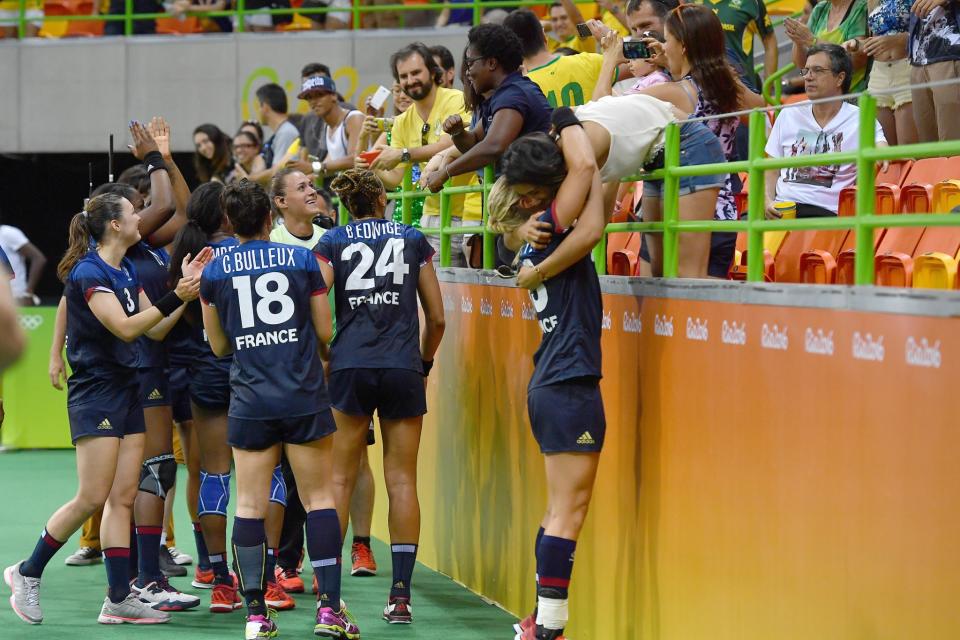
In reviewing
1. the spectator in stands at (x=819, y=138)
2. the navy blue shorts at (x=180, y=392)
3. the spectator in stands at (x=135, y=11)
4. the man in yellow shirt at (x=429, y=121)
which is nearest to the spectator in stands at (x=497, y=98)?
the spectator in stands at (x=819, y=138)

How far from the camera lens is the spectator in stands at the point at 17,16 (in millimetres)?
19156

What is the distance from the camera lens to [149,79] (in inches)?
734

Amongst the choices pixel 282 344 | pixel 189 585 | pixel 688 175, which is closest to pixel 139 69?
pixel 189 585

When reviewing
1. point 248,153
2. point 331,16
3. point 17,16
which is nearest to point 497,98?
point 248,153

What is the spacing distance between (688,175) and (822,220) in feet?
3.09

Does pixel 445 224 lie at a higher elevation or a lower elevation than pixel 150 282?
higher

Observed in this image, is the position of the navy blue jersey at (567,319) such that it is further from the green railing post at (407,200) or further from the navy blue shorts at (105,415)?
the green railing post at (407,200)

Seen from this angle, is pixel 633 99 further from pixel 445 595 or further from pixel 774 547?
pixel 445 595

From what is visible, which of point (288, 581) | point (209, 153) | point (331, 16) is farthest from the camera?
point (331, 16)

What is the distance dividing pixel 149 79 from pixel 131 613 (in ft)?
42.1

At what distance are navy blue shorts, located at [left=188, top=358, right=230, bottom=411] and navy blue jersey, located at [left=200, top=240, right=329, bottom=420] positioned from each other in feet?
3.26

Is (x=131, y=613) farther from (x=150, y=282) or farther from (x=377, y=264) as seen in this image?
(x=377, y=264)

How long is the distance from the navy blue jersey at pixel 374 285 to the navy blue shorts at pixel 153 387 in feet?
3.68

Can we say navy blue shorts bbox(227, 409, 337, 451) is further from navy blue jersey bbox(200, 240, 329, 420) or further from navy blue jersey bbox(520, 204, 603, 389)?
navy blue jersey bbox(520, 204, 603, 389)
